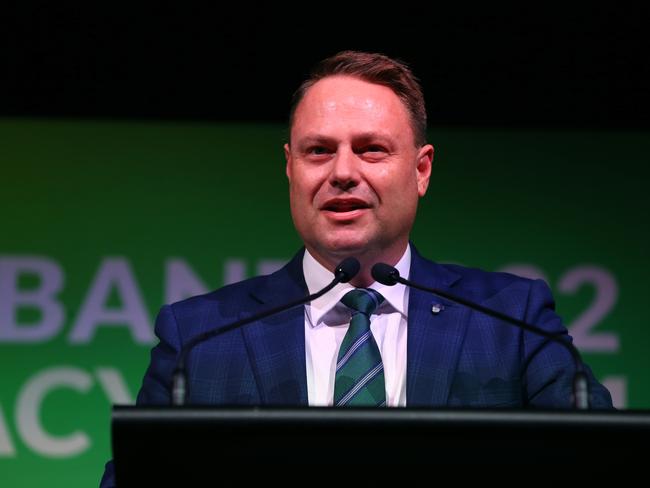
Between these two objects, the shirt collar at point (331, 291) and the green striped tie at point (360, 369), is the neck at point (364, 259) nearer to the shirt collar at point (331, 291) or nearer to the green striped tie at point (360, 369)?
the shirt collar at point (331, 291)

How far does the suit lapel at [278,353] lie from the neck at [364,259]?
0.33ft

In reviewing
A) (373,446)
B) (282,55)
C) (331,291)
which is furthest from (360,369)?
(282,55)

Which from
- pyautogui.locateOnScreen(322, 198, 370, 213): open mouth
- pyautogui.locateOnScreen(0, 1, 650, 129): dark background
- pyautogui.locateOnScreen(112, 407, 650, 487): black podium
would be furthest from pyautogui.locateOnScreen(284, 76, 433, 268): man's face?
pyautogui.locateOnScreen(0, 1, 650, 129): dark background

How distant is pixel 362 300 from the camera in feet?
6.98

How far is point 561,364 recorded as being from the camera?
2021 millimetres

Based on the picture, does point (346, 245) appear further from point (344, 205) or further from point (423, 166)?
point (423, 166)

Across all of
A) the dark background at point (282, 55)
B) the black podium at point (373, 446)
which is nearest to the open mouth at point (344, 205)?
the black podium at point (373, 446)

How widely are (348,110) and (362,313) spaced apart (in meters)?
0.40

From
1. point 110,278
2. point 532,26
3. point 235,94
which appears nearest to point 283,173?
point 235,94

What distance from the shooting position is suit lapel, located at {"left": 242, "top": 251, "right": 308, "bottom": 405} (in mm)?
2045

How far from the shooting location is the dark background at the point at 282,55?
317 cm

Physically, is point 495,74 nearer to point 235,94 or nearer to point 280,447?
point 235,94

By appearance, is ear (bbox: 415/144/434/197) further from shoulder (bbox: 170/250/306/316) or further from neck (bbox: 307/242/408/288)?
shoulder (bbox: 170/250/306/316)

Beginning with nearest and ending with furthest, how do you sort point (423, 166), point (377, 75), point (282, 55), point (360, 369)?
point (360, 369), point (377, 75), point (423, 166), point (282, 55)
